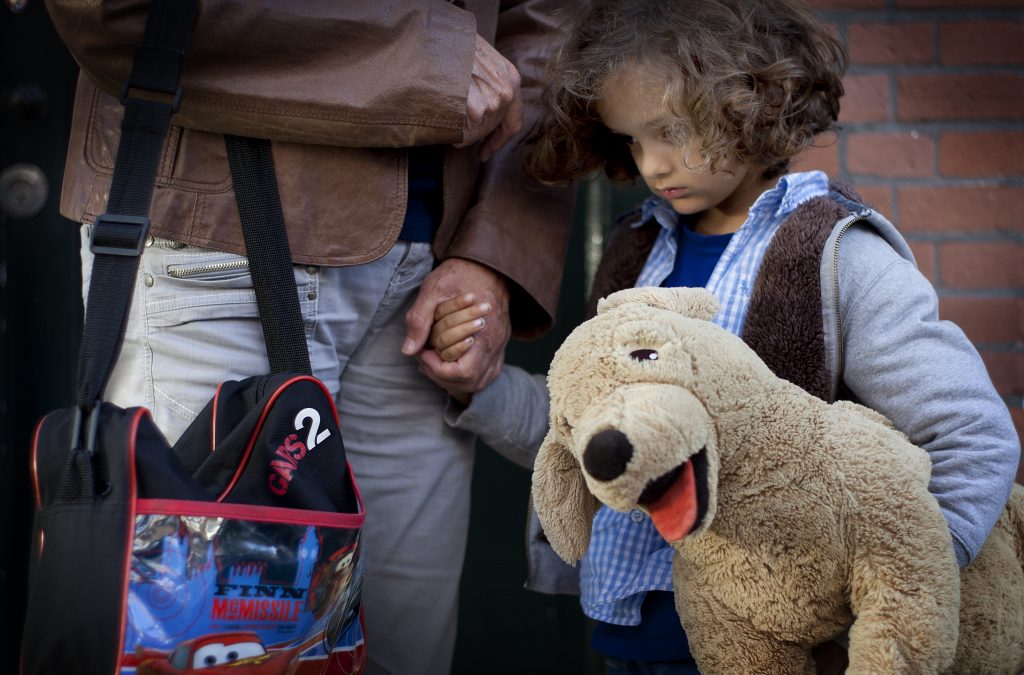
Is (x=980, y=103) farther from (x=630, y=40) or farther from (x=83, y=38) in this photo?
(x=83, y=38)

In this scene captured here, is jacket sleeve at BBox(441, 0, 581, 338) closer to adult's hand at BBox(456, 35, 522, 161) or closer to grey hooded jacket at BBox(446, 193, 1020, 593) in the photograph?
adult's hand at BBox(456, 35, 522, 161)

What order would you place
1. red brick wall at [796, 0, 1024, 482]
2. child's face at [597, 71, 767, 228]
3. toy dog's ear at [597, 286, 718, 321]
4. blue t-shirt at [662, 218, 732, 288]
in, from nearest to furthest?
1. toy dog's ear at [597, 286, 718, 321]
2. child's face at [597, 71, 767, 228]
3. blue t-shirt at [662, 218, 732, 288]
4. red brick wall at [796, 0, 1024, 482]

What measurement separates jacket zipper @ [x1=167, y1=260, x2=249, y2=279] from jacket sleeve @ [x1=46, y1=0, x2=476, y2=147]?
0.20 m

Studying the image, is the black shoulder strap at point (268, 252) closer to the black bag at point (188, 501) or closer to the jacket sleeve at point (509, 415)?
the black bag at point (188, 501)

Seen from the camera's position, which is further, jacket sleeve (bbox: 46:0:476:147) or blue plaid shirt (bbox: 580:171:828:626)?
blue plaid shirt (bbox: 580:171:828:626)

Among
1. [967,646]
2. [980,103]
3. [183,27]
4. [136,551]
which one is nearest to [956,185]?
[980,103]

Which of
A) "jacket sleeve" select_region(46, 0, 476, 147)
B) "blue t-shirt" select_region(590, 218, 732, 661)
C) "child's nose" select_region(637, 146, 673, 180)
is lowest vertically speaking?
"blue t-shirt" select_region(590, 218, 732, 661)

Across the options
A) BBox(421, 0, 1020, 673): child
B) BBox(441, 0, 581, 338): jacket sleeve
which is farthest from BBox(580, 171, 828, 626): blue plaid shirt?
BBox(441, 0, 581, 338): jacket sleeve

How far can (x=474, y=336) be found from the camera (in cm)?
165

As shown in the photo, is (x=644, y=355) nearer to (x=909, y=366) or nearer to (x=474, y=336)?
(x=909, y=366)

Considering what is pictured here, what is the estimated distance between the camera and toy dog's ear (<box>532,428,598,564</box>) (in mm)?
1207

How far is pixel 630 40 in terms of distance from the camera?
1.56 metres

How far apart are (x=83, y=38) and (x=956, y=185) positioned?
6.30ft

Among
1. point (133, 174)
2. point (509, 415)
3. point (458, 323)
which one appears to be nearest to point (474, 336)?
point (458, 323)
